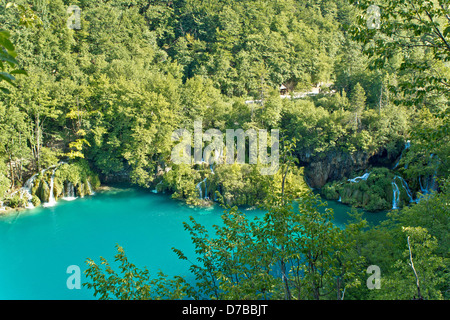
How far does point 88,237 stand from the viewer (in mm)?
16625

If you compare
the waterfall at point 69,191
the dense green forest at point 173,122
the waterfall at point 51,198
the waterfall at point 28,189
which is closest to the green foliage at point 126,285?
the dense green forest at point 173,122

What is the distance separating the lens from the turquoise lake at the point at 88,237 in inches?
531

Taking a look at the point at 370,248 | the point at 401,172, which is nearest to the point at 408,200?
the point at 401,172

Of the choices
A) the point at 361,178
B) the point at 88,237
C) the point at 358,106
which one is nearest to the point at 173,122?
the point at 88,237

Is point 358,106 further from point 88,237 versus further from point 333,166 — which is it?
point 88,237

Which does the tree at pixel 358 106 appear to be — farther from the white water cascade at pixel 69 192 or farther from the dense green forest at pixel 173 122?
the white water cascade at pixel 69 192

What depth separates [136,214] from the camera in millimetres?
19469

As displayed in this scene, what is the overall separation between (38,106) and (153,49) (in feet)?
48.5

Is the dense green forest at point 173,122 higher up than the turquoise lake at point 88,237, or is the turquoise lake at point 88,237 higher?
the dense green forest at point 173,122

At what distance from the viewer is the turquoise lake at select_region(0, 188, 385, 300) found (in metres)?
13.5

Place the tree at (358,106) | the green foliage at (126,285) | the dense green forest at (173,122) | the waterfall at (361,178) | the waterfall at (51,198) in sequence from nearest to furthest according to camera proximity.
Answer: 1. the green foliage at (126,285)
2. the dense green forest at (173,122)
3. the waterfall at (361,178)
4. the waterfall at (51,198)
5. the tree at (358,106)

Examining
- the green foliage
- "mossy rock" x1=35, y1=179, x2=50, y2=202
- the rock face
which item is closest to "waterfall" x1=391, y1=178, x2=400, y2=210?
the rock face

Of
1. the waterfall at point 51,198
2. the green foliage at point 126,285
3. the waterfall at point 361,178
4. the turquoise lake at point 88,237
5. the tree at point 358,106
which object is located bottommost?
the turquoise lake at point 88,237
